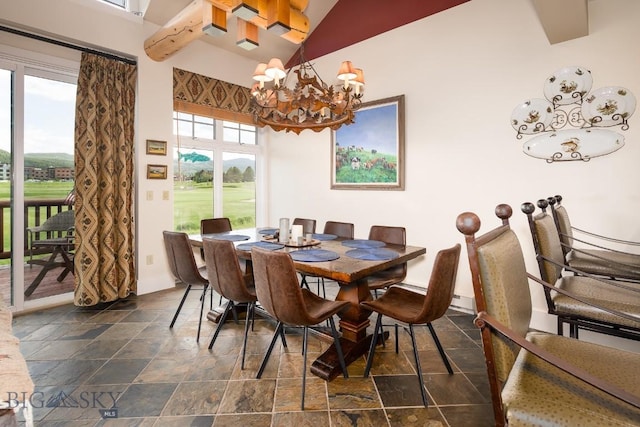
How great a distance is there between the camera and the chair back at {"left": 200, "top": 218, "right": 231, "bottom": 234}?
11.2 ft

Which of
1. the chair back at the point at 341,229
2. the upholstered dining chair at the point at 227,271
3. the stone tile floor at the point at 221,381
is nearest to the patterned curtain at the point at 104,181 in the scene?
the stone tile floor at the point at 221,381

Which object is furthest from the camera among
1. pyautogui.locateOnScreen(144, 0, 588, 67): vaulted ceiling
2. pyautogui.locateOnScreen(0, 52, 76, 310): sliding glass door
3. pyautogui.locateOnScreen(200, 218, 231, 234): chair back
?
pyautogui.locateOnScreen(200, 218, 231, 234): chair back

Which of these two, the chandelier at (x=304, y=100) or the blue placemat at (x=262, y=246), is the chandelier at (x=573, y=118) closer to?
the chandelier at (x=304, y=100)

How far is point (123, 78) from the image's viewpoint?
3.43 metres

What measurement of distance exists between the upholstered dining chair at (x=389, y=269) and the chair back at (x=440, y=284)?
669 mm

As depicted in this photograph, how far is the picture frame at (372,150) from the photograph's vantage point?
364 centimetres

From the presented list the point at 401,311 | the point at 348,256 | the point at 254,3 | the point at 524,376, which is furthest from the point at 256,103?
the point at 524,376

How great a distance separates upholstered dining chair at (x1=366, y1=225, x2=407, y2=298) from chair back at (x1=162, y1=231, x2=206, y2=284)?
138cm

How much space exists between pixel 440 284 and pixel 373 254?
62 centimetres

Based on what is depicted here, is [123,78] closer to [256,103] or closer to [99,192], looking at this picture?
[99,192]

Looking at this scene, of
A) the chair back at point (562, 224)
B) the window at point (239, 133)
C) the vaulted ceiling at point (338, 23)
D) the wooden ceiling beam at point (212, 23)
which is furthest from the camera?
the window at point (239, 133)

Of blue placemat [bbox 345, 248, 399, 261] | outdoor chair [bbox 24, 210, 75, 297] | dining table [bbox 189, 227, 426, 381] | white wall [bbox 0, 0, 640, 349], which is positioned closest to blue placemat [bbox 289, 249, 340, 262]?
dining table [bbox 189, 227, 426, 381]

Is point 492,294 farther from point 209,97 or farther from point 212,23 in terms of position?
point 209,97

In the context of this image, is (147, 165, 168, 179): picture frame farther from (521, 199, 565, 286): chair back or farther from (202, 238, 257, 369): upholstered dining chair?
(521, 199, 565, 286): chair back
